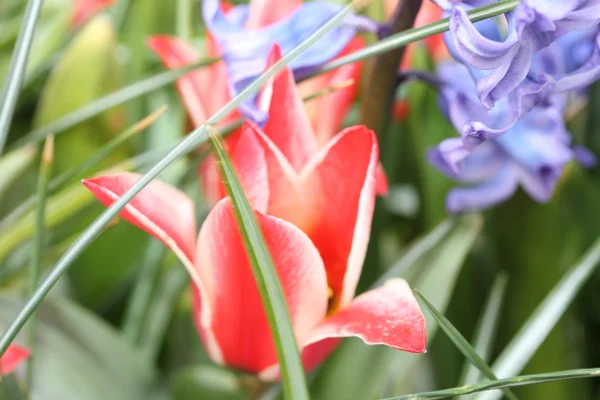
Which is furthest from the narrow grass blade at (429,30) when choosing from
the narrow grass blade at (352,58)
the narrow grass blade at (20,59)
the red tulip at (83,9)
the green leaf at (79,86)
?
the red tulip at (83,9)

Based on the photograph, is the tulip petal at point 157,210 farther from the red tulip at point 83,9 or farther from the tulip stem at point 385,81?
the red tulip at point 83,9

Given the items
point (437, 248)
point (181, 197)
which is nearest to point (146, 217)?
point (181, 197)

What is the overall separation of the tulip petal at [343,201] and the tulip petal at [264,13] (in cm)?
9

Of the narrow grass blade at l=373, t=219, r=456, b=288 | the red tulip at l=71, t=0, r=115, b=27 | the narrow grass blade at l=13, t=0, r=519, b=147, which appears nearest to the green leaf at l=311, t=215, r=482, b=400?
the narrow grass blade at l=373, t=219, r=456, b=288

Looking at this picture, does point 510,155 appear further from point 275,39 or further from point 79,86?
point 79,86

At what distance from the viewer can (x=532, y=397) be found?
36 centimetres

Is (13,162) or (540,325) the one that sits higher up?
(13,162)

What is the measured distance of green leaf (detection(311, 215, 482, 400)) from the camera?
28 centimetres

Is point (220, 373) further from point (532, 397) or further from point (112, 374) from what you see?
point (532, 397)

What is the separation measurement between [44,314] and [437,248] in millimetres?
177

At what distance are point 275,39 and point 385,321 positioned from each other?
0.12 metres

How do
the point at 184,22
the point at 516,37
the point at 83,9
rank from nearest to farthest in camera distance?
1. the point at 516,37
2. the point at 184,22
3. the point at 83,9

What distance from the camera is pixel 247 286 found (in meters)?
0.22

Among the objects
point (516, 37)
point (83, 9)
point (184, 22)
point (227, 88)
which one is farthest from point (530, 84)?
point (83, 9)
